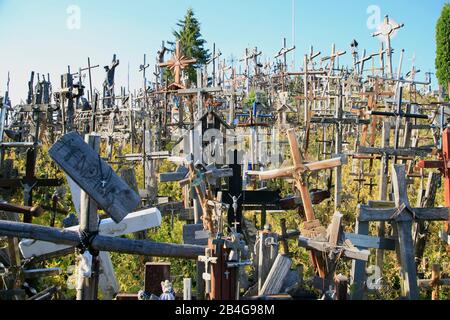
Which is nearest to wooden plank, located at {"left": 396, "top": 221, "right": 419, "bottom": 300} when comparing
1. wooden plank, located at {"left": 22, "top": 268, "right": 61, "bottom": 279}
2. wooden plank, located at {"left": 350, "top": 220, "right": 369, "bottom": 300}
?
wooden plank, located at {"left": 350, "top": 220, "right": 369, "bottom": 300}

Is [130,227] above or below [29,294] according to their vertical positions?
above

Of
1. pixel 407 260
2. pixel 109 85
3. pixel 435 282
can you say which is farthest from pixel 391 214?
pixel 109 85

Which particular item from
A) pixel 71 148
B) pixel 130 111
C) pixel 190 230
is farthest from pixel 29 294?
pixel 130 111

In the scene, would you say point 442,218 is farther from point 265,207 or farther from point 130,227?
point 130,227

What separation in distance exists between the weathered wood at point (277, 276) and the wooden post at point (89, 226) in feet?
6.71

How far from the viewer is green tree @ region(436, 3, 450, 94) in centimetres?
Result: 1788

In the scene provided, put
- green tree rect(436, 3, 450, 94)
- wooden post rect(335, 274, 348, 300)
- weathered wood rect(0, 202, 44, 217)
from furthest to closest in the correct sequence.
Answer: green tree rect(436, 3, 450, 94) < wooden post rect(335, 274, 348, 300) < weathered wood rect(0, 202, 44, 217)

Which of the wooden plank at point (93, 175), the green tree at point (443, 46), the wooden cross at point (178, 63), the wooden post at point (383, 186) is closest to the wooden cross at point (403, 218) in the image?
the wooden post at point (383, 186)

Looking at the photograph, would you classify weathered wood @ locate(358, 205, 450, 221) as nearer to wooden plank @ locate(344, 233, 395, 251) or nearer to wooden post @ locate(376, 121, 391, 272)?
wooden plank @ locate(344, 233, 395, 251)

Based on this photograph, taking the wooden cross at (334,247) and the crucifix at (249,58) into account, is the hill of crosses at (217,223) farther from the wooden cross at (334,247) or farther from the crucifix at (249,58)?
the crucifix at (249,58)

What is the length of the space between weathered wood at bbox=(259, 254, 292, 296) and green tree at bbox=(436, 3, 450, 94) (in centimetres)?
1431

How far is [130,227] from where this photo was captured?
488 cm

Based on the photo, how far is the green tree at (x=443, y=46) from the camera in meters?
17.9
